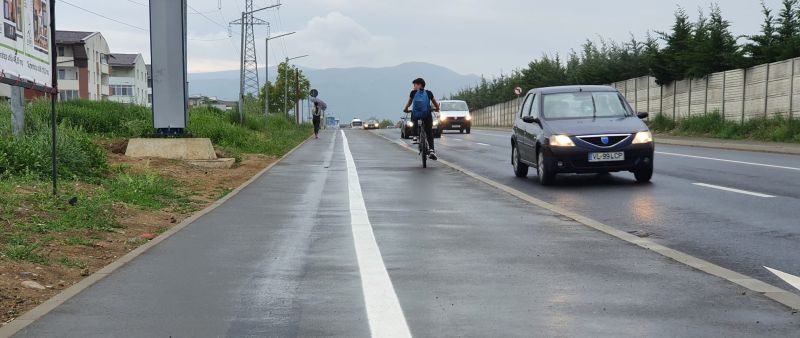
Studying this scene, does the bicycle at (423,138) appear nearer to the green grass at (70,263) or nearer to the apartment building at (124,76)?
the green grass at (70,263)

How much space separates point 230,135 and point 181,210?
51.8 feet

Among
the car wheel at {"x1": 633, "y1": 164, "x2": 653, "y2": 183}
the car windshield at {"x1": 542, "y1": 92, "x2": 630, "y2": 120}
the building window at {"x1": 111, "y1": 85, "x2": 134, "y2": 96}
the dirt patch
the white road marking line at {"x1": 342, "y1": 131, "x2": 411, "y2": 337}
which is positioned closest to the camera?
the white road marking line at {"x1": 342, "y1": 131, "x2": 411, "y2": 337}

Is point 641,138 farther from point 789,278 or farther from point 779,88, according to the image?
point 779,88

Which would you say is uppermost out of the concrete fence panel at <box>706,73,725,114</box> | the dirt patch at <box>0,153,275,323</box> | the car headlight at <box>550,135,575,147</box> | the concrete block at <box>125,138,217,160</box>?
the concrete fence panel at <box>706,73,725,114</box>

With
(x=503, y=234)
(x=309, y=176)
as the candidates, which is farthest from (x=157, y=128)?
(x=503, y=234)

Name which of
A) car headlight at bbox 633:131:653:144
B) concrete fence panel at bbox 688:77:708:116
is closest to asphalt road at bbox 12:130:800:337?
car headlight at bbox 633:131:653:144

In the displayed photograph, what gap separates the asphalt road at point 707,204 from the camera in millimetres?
7520

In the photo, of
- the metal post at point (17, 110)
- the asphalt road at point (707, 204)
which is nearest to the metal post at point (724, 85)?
Result: the asphalt road at point (707, 204)

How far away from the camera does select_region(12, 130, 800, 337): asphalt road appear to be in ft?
16.0

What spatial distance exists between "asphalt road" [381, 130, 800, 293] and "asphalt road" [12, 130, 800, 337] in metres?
0.54

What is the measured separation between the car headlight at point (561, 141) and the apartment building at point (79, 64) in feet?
296

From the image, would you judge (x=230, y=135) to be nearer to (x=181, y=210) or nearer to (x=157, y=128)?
(x=157, y=128)

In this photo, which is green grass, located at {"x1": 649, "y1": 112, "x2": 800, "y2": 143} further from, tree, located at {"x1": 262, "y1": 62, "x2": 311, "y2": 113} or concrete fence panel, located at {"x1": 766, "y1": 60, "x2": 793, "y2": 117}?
tree, located at {"x1": 262, "y1": 62, "x2": 311, "y2": 113}

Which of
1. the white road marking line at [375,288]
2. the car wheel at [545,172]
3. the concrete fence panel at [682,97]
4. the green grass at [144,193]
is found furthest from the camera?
the concrete fence panel at [682,97]
